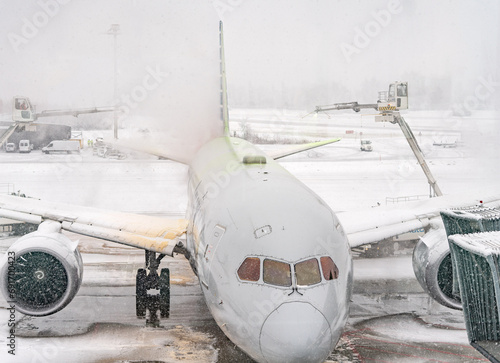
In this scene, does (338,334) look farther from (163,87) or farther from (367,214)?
(163,87)

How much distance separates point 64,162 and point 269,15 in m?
16.0

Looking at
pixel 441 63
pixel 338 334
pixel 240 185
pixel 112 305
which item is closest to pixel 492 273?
pixel 338 334

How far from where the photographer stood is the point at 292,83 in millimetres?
36906

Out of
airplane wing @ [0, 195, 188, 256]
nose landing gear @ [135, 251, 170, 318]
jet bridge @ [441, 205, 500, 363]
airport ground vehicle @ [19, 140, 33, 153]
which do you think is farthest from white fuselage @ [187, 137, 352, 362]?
airport ground vehicle @ [19, 140, 33, 153]

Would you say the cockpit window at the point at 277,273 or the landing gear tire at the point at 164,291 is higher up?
the cockpit window at the point at 277,273

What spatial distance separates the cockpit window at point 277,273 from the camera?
7.39m

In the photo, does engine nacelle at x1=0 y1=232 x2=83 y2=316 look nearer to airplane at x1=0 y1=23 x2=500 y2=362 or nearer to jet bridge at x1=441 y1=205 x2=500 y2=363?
airplane at x1=0 y1=23 x2=500 y2=362

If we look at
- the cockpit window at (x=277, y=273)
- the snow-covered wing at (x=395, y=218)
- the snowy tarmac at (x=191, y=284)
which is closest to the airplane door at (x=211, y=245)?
the cockpit window at (x=277, y=273)

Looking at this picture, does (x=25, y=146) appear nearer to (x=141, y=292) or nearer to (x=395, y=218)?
(x=141, y=292)

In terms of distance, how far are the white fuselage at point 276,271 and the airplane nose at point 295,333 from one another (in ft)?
0.04

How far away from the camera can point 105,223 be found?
13195 millimetres

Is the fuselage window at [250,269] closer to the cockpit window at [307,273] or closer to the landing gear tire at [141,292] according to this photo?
the cockpit window at [307,273]

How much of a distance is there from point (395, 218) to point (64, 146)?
89.6 feet

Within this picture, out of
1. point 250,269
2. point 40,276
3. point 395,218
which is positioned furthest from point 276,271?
point 395,218
